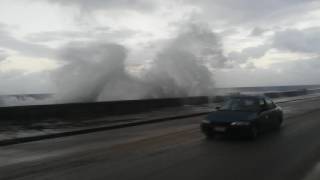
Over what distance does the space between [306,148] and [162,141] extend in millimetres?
4119

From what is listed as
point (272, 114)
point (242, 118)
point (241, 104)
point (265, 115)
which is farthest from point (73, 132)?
point (272, 114)

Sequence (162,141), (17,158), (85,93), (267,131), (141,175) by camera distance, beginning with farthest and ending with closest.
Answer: (85,93) → (267,131) → (162,141) → (17,158) → (141,175)

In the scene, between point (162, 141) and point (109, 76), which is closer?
point (162, 141)

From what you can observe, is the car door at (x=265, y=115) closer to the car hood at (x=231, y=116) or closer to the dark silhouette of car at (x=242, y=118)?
the dark silhouette of car at (x=242, y=118)

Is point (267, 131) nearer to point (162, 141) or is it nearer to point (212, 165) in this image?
point (162, 141)

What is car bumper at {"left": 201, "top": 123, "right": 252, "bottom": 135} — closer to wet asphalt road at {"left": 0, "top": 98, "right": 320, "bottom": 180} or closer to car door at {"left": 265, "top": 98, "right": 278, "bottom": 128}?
wet asphalt road at {"left": 0, "top": 98, "right": 320, "bottom": 180}

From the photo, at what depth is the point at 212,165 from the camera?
10.9 metres

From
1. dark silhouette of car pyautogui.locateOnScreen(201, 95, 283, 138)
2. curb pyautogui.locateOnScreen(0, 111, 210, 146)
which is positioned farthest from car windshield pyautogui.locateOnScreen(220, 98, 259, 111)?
curb pyautogui.locateOnScreen(0, 111, 210, 146)

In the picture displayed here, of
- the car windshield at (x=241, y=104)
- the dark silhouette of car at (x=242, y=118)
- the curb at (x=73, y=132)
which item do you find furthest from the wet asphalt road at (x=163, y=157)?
the car windshield at (x=241, y=104)

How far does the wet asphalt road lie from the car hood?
25.6 inches

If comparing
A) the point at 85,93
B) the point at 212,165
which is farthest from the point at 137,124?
the point at 85,93

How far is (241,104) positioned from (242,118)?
1701 mm

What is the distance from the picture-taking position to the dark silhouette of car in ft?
52.1

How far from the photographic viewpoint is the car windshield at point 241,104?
17.5 m
